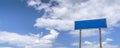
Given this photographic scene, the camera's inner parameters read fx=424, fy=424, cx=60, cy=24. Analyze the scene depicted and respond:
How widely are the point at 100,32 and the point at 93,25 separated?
2.49m

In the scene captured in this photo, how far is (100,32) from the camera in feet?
234

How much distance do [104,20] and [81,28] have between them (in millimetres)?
Result: 4332

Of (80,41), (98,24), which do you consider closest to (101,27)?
(98,24)

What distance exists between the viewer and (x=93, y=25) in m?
69.6

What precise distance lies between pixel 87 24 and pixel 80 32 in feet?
11.5

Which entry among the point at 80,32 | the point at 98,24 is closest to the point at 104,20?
the point at 98,24

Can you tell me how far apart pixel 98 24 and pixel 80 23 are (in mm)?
3297

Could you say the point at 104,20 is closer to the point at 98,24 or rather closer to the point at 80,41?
the point at 98,24

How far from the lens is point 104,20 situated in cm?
6894

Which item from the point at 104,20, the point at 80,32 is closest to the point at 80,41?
the point at 80,32

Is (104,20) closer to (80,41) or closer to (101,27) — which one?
(101,27)

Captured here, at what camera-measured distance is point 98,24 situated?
6931cm

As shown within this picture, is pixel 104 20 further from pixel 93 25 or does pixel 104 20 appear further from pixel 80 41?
pixel 80 41

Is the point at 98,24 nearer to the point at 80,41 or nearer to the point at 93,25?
the point at 93,25
